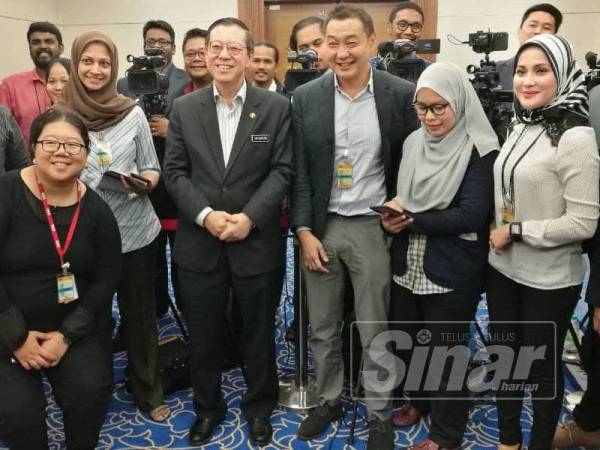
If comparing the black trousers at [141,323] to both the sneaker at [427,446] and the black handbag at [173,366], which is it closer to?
the black handbag at [173,366]

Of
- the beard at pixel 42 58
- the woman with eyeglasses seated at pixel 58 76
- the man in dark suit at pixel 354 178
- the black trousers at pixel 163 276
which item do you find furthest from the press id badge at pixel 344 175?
the beard at pixel 42 58

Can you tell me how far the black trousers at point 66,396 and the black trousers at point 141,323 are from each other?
11.0 inches

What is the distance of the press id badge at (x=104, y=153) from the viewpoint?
2045mm

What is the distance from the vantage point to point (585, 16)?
5.21 metres

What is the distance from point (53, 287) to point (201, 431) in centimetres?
83

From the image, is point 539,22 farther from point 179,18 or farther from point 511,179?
point 179,18

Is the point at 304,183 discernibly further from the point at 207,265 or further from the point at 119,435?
the point at 119,435

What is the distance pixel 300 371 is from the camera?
2434mm

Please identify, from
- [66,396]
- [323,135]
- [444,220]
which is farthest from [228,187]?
[66,396]

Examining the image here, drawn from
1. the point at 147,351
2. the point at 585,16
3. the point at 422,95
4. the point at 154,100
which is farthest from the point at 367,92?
the point at 585,16

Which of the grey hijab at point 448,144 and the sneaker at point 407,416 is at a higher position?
the grey hijab at point 448,144

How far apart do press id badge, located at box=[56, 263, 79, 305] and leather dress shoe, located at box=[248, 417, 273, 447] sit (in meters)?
0.88

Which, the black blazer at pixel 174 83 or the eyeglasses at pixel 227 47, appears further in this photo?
the black blazer at pixel 174 83

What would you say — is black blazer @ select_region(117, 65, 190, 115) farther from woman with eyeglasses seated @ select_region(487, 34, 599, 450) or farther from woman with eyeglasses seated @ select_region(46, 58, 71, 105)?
woman with eyeglasses seated @ select_region(487, 34, 599, 450)
